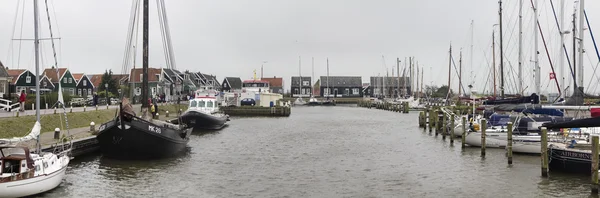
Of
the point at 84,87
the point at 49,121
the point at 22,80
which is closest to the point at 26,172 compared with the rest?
the point at 49,121

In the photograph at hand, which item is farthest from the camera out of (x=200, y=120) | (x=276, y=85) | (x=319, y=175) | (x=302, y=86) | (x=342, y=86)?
(x=302, y=86)

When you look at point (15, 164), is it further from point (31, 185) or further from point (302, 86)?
point (302, 86)

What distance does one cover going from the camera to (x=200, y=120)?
43594 mm

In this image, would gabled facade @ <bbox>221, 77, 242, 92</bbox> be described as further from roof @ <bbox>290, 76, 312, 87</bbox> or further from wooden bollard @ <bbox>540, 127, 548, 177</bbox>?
wooden bollard @ <bbox>540, 127, 548, 177</bbox>

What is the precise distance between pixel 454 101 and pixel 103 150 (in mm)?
68710

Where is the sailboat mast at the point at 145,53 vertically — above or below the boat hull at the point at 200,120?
above

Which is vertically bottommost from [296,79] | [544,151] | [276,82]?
[544,151]

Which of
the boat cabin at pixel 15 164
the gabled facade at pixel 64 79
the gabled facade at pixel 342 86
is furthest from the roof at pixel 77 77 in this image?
the gabled facade at pixel 342 86

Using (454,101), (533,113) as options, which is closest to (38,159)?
(533,113)

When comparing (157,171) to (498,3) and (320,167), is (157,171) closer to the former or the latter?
(320,167)

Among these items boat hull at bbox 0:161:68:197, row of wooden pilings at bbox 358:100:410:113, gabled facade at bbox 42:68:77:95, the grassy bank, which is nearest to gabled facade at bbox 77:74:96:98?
gabled facade at bbox 42:68:77:95

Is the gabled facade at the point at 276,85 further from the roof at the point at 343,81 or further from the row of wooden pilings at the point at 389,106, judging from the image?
the row of wooden pilings at the point at 389,106

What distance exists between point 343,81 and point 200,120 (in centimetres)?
10918

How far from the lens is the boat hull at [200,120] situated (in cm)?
4300
